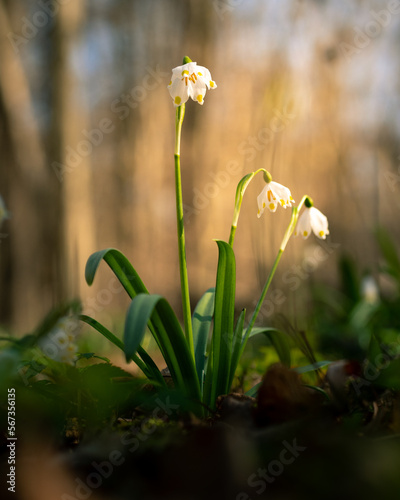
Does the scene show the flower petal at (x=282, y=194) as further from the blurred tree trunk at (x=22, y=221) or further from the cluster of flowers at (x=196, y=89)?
the blurred tree trunk at (x=22, y=221)

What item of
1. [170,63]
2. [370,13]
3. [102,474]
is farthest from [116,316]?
[102,474]

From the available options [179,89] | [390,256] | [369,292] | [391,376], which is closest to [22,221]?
[369,292]

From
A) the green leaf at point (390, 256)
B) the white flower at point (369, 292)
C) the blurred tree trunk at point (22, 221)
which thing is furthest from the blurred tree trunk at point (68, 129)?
the green leaf at point (390, 256)

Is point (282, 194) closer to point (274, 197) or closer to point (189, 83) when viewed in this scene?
point (274, 197)

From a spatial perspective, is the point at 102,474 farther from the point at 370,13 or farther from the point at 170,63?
the point at 170,63

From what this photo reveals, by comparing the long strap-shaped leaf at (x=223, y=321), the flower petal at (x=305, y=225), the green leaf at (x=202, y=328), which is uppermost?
the flower petal at (x=305, y=225)

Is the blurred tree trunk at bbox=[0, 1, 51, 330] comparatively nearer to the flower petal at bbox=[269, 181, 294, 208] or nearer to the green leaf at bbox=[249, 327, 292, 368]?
the green leaf at bbox=[249, 327, 292, 368]
